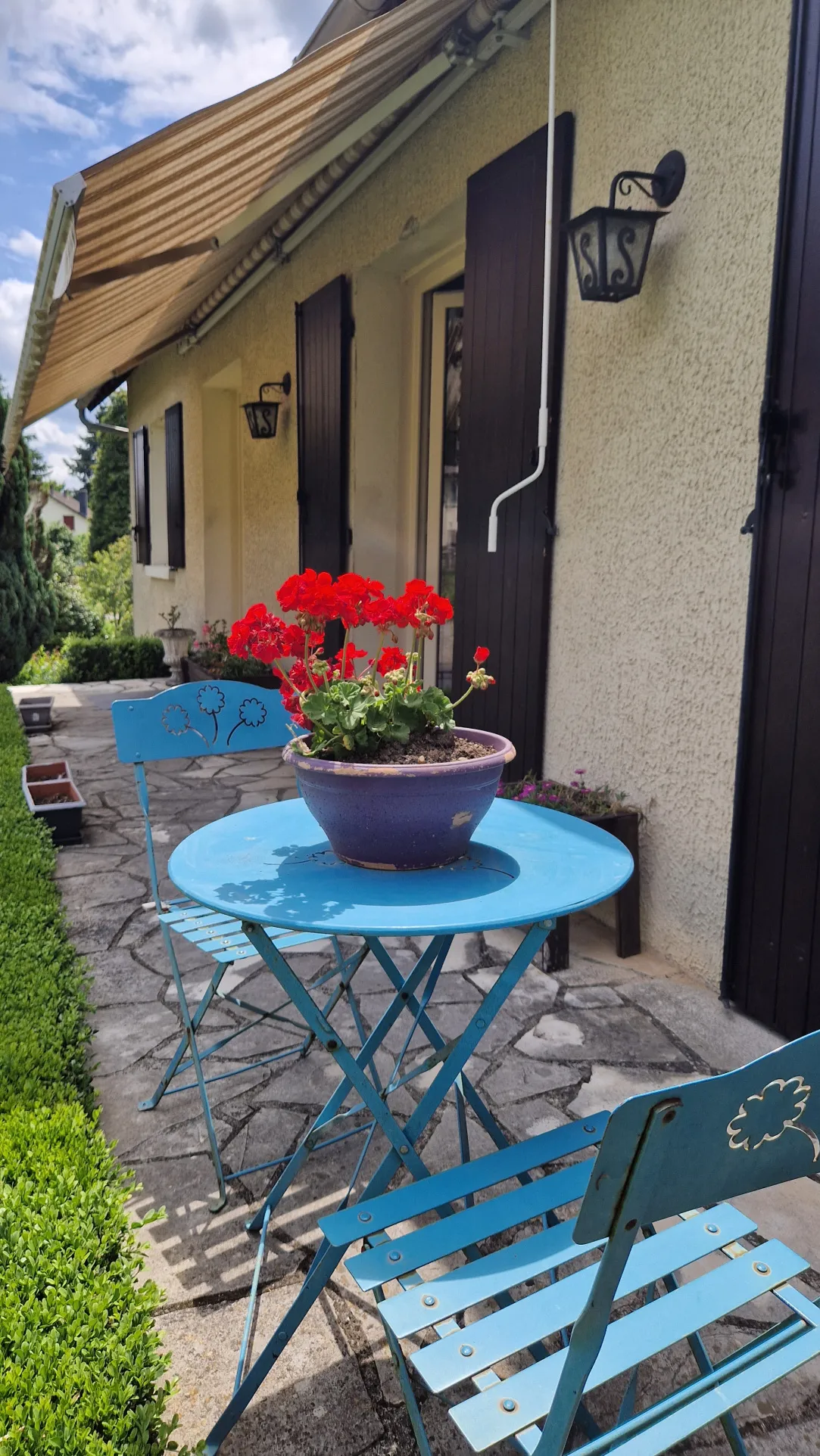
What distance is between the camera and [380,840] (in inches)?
64.5

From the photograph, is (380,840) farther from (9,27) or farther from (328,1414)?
(9,27)

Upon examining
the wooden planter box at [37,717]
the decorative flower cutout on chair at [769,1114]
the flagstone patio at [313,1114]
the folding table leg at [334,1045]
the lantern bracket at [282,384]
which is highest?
the lantern bracket at [282,384]

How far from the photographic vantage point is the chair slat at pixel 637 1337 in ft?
3.32

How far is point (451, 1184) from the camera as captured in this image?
1411 millimetres

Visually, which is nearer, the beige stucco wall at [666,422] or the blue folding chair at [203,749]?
the blue folding chair at [203,749]

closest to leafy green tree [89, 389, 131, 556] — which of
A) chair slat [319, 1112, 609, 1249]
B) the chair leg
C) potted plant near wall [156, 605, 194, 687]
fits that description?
potted plant near wall [156, 605, 194, 687]

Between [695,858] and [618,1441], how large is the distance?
228 centimetres

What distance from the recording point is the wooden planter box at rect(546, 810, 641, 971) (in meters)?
3.29

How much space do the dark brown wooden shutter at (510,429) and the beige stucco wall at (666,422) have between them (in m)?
0.07

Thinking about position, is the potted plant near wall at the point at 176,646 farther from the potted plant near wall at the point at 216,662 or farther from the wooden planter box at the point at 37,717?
A: the wooden planter box at the point at 37,717

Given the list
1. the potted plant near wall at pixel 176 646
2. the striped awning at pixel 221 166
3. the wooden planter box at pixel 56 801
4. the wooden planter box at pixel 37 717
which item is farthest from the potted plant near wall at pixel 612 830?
the potted plant near wall at pixel 176 646

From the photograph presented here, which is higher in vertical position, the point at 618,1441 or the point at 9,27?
the point at 9,27

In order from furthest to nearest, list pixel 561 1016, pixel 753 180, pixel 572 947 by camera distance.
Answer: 1. pixel 572 947
2. pixel 561 1016
3. pixel 753 180

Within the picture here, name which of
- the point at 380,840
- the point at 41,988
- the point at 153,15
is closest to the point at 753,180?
the point at 380,840
